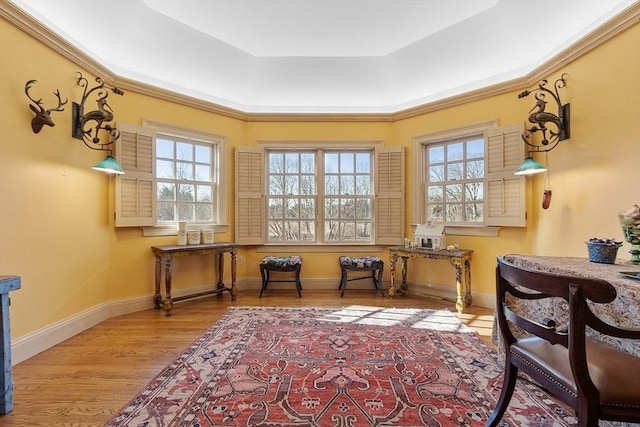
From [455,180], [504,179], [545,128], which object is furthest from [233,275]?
[545,128]

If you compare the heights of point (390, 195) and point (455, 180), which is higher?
point (455, 180)

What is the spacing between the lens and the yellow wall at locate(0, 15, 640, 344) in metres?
2.20

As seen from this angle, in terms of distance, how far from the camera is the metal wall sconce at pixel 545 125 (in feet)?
8.84

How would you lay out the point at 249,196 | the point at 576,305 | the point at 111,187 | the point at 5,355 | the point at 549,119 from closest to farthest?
the point at 576,305 → the point at 5,355 → the point at 549,119 → the point at 111,187 → the point at 249,196

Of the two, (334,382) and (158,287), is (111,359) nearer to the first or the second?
(158,287)

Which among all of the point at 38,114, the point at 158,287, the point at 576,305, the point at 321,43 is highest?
the point at 321,43

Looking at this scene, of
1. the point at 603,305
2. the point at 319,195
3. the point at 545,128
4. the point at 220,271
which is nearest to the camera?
the point at 603,305

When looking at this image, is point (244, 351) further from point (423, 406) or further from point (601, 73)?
point (601, 73)

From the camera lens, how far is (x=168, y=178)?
374cm

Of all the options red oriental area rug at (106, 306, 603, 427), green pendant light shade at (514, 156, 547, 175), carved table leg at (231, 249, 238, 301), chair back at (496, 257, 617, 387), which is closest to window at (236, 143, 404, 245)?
carved table leg at (231, 249, 238, 301)

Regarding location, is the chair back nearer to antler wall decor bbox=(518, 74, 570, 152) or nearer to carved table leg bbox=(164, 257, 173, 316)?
antler wall decor bbox=(518, 74, 570, 152)

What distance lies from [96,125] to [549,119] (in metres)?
4.65

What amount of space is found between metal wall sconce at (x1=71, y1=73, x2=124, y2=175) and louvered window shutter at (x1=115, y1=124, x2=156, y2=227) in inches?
5.5

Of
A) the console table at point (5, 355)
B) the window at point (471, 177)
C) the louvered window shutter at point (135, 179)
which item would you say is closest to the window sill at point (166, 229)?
the louvered window shutter at point (135, 179)
